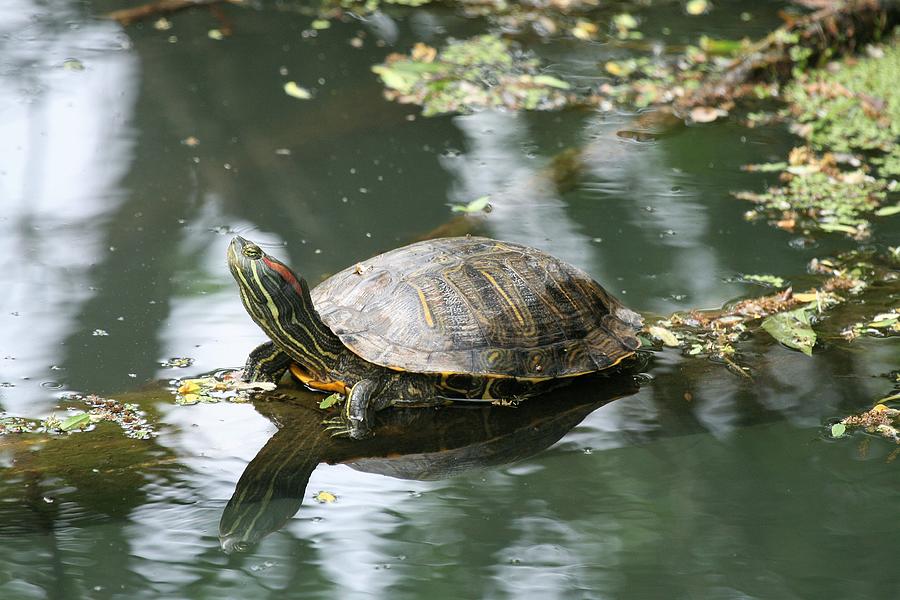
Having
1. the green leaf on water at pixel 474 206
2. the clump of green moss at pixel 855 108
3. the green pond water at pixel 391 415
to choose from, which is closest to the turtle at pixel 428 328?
the green pond water at pixel 391 415

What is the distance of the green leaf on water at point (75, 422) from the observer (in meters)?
3.29

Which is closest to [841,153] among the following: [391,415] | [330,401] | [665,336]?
[665,336]

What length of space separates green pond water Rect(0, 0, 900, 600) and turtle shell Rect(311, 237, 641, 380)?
8.9 inches

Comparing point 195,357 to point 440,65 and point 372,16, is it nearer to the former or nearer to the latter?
point 440,65

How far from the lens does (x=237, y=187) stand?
5.68 meters

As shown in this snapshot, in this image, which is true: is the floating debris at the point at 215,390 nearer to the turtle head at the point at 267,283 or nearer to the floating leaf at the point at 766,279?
the turtle head at the point at 267,283

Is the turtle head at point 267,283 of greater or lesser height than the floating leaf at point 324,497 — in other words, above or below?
above

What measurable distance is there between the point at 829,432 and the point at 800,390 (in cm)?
25

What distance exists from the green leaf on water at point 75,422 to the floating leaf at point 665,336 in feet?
7.39

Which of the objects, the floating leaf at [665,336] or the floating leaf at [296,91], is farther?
the floating leaf at [296,91]

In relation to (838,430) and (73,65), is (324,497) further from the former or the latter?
(73,65)

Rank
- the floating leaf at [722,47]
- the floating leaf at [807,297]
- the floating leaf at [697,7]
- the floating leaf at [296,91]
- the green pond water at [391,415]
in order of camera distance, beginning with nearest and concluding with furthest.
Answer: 1. the green pond water at [391,415]
2. the floating leaf at [807,297]
3. the floating leaf at [296,91]
4. the floating leaf at [722,47]
5. the floating leaf at [697,7]

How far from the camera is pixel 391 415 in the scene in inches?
142

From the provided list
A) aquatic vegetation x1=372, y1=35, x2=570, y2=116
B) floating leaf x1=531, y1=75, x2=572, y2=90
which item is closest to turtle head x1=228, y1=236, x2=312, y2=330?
aquatic vegetation x1=372, y1=35, x2=570, y2=116
